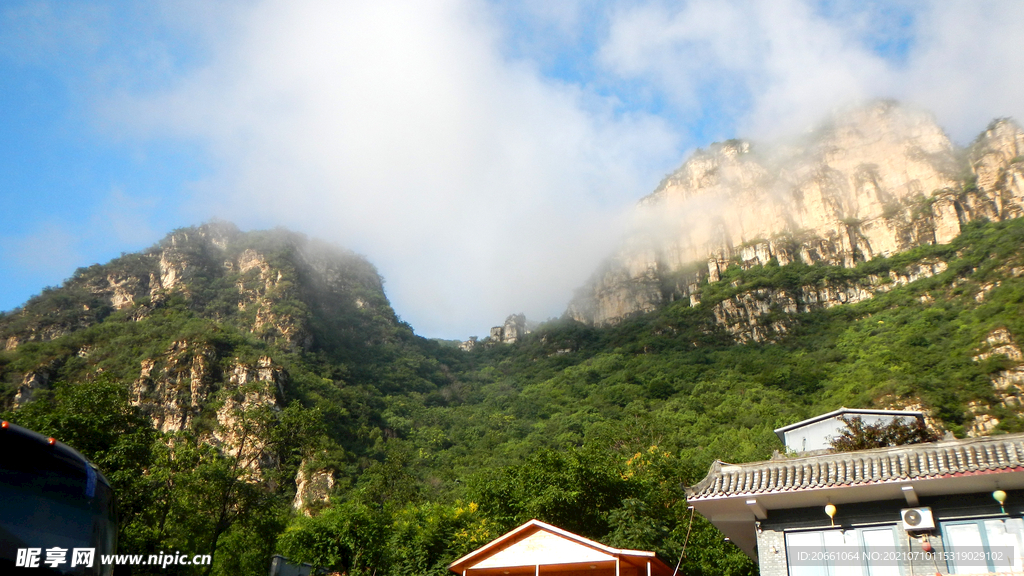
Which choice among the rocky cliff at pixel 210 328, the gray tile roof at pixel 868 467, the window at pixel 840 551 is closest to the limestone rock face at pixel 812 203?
the rocky cliff at pixel 210 328

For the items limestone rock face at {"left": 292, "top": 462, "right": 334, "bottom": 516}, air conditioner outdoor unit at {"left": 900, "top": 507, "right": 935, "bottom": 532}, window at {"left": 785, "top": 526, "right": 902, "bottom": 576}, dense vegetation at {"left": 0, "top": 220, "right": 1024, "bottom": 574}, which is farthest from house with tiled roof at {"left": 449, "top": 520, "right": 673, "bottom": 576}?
limestone rock face at {"left": 292, "top": 462, "right": 334, "bottom": 516}

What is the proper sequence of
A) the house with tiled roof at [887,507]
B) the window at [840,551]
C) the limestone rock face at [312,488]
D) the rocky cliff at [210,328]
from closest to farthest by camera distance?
1. the house with tiled roof at [887,507]
2. the window at [840,551]
3. the limestone rock face at [312,488]
4. the rocky cliff at [210,328]

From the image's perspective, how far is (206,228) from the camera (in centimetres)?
12125

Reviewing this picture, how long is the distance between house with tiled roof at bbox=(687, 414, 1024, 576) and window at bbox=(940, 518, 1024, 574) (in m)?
0.01

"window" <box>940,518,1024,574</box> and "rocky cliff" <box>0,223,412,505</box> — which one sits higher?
"rocky cliff" <box>0,223,412,505</box>

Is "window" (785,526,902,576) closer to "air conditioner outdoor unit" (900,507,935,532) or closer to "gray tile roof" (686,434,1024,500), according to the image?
"air conditioner outdoor unit" (900,507,935,532)

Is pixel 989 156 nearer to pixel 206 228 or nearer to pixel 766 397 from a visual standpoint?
pixel 766 397

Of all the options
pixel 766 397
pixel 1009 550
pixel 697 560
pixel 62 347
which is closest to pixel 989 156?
pixel 766 397

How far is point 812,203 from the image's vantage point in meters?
111

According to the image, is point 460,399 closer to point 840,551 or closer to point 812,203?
point 812,203

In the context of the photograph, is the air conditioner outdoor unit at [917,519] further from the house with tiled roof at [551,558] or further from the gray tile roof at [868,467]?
the house with tiled roof at [551,558]

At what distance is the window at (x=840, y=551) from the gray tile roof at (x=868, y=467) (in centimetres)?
101

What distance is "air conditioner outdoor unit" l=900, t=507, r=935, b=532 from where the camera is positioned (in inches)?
429

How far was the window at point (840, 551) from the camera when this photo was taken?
1123 centimetres
